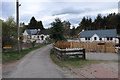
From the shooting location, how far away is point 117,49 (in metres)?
13.9

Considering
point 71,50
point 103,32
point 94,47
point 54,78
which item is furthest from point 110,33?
point 54,78

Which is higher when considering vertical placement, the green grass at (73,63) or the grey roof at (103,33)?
the grey roof at (103,33)

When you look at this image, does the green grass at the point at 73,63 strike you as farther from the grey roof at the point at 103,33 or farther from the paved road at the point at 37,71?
the grey roof at the point at 103,33

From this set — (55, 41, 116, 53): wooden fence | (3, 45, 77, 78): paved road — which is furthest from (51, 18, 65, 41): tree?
(3, 45, 77, 78): paved road

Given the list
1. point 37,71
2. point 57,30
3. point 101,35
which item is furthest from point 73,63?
point 101,35

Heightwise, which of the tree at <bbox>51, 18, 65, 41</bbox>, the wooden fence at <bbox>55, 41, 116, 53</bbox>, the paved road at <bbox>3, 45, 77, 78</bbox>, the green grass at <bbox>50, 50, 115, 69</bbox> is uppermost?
the tree at <bbox>51, 18, 65, 41</bbox>

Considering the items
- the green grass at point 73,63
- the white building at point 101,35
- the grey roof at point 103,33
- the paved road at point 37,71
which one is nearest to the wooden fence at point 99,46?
the green grass at point 73,63

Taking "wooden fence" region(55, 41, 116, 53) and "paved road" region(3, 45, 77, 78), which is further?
"wooden fence" region(55, 41, 116, 53)

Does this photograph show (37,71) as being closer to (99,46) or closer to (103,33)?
(99,46)

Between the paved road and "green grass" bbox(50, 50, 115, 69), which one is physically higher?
"green grass" bbox(50, 50, 115, 69)

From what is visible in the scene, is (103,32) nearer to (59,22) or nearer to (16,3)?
(59,22)

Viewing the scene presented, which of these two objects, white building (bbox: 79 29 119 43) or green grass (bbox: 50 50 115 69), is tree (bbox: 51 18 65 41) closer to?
green grass (bbox: 50 50 115 69)

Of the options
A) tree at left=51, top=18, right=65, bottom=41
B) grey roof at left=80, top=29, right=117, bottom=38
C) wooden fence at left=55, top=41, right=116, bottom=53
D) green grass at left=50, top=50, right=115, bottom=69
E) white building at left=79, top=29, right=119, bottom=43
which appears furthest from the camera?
grey roof at left=80, top=29, right=117, bottom=38

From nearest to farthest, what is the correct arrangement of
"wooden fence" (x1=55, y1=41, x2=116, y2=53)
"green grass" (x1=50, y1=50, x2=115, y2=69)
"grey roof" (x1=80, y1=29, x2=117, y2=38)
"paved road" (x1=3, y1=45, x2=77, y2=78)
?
"paved road" (x1=3, y1=45, x2=77, y2=78)
"green grass" (x1=50, y1=50, x2=115, y2=69)
"wooden fence" (x1=55, y1=41, x2=116, y2=53)
"grey roof" (x1=80, y1=29, x2=117, y2=38)
